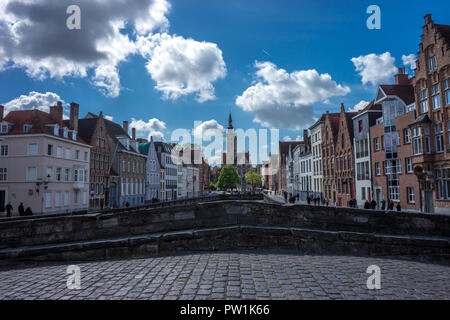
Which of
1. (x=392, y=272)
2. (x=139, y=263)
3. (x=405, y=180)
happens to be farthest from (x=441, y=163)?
(x=139, y=263)

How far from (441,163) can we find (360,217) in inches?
707

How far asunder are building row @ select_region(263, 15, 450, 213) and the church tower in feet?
281

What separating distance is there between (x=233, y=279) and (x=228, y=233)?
3.43m

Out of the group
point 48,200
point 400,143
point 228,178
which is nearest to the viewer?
point 400,143

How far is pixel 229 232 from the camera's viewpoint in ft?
30.8

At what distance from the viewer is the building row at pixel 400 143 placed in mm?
23406

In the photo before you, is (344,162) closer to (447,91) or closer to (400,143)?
(400,143)

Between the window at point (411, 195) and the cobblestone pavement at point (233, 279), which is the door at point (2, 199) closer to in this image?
the cobblestone pavement at point (233, 279)

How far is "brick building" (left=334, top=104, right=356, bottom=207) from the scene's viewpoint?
40.5 meters

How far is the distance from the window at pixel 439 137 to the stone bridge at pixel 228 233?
17783 millimetres

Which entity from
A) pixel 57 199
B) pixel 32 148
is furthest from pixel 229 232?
pixel 57 199

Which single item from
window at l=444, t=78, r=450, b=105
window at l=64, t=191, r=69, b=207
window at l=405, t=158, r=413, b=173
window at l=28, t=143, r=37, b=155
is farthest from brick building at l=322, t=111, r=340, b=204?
window at l=28, t=143, r=37, b=155

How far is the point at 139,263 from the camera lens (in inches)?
309
